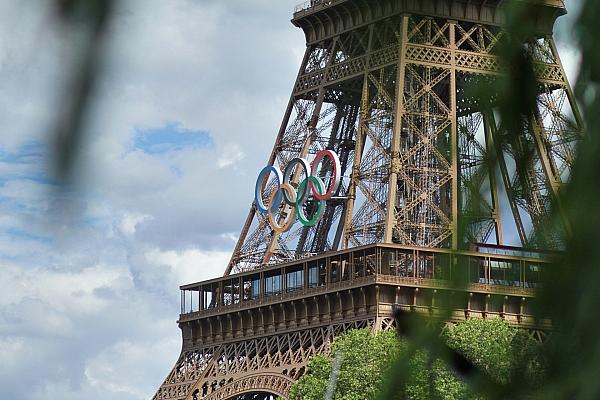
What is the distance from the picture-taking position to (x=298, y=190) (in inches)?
3091

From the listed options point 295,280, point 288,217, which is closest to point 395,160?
point 288,217

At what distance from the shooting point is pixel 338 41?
82062 millimetres

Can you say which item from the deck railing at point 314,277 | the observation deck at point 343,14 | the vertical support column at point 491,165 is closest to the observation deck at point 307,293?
the deck railing at point 314,277

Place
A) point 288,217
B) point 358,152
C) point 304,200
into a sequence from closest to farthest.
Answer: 1. point 358,152
2. point 304,200
3. point 288,217

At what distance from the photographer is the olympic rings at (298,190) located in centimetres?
7700

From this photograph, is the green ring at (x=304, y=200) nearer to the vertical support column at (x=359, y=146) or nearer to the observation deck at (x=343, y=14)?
the vertical support column at (x=359, y=146)

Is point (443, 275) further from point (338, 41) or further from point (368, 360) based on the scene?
point (338, 41)

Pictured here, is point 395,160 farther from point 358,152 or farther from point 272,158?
point 272,158

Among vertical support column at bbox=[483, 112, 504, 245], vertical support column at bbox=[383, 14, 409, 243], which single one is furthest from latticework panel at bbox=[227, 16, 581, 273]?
vertical support column at bbox=[483, 112, 504, 245]

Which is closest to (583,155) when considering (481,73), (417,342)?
(481,73)

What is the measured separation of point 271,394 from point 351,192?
10.9 metres

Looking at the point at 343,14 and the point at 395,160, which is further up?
the point at 343,14

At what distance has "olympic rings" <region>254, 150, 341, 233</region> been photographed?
77.0 m

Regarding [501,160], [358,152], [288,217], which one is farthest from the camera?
[288,217]
